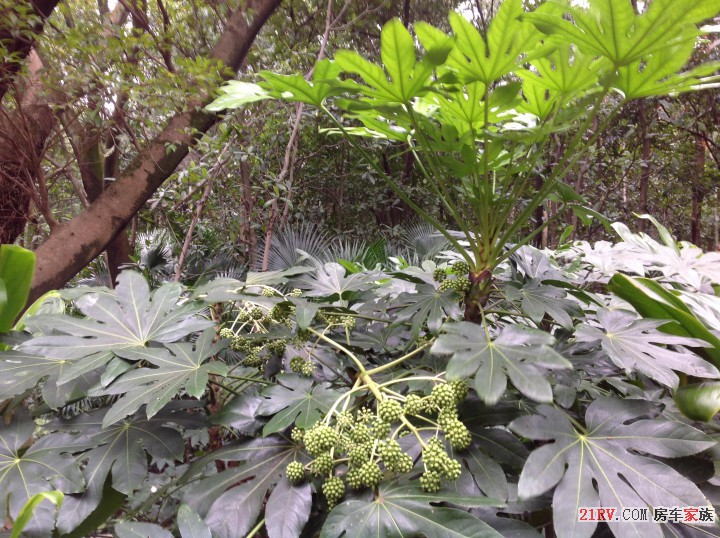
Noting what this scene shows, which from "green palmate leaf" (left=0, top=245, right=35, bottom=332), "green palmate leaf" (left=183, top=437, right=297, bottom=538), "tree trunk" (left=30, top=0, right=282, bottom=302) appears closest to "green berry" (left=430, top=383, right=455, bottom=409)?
"green palmate leaf" (left=183, top=437, right=297, bottom=538)

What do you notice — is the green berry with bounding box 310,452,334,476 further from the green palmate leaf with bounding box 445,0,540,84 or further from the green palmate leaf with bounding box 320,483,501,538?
the green palmate leaf with bounding box 445,0,540,84

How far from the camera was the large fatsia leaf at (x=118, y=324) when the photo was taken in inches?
27.5

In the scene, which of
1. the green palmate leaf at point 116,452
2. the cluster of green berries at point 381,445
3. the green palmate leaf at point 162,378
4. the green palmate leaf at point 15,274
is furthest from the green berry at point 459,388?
the green palmate leaf at point 15,274

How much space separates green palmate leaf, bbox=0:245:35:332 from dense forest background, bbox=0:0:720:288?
677 millimetres

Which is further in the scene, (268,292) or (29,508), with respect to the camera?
(268,292)

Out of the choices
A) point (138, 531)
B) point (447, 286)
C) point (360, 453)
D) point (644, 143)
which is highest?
point (644, 143)

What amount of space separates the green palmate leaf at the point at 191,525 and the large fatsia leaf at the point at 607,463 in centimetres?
37

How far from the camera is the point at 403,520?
19.2 inches

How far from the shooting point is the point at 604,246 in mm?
1065

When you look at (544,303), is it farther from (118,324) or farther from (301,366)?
(118,324)

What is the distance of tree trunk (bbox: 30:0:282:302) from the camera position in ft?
7.52

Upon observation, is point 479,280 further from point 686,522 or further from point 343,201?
point 343,201

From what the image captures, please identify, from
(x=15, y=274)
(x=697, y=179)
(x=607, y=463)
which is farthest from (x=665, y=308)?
(x=697, y=179)

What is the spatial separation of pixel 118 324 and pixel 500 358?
2.11 ft
